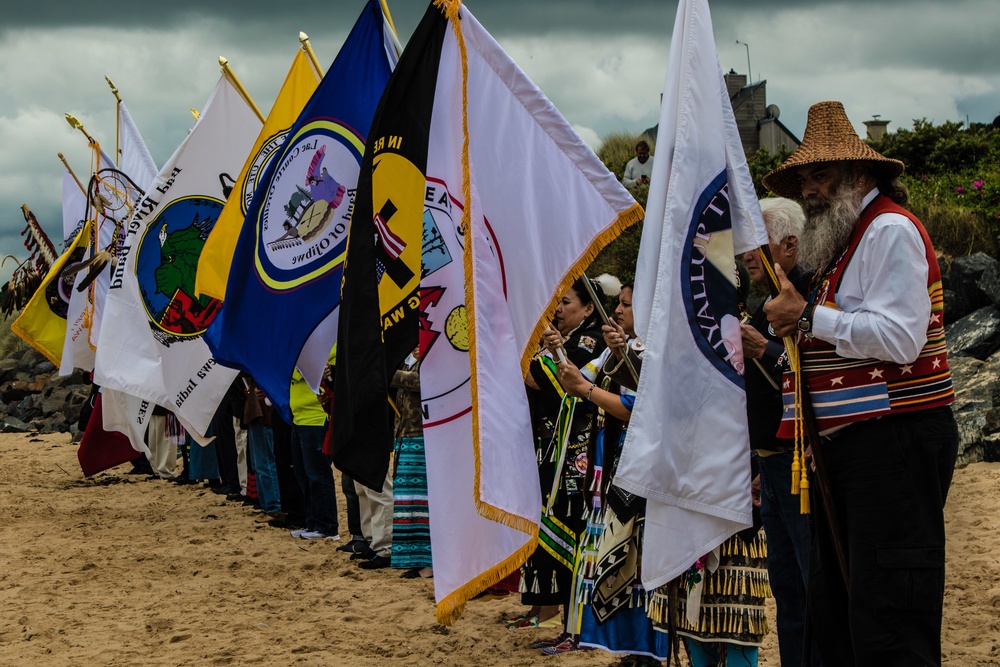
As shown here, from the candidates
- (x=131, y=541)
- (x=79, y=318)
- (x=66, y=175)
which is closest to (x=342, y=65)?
(x=131, y=541)

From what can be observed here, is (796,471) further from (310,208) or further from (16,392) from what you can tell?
(16,392)

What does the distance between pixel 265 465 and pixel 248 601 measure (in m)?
3.82

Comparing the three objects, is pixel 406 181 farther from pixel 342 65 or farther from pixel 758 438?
pixel 758 438

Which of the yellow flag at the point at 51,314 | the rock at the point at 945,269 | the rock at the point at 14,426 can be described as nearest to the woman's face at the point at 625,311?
the rock at the point at 945,269

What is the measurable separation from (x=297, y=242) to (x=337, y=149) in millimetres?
539

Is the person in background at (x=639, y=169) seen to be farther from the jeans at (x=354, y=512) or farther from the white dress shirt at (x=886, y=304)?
the white dress shirt at (x=886, y=304)

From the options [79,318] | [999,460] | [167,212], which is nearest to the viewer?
[167,212]

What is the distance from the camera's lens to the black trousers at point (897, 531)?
11.2ft

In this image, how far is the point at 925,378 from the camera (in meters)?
3.52

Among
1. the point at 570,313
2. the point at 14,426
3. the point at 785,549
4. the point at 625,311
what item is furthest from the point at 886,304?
the point at 14,426

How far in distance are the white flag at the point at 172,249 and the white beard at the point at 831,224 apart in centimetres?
495

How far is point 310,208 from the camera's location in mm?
5832

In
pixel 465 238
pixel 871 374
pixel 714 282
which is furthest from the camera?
pixel 465 238

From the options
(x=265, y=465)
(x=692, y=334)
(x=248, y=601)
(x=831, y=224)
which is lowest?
(x=248, y=601)
